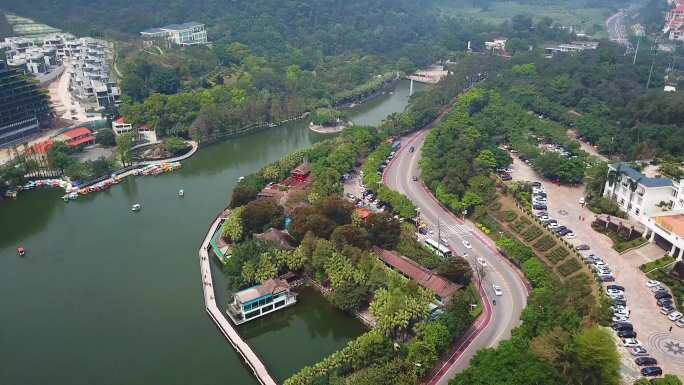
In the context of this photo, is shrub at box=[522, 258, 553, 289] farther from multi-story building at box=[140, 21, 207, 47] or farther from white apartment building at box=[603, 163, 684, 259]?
multi-story building at box=[140, 21, 207, 47]

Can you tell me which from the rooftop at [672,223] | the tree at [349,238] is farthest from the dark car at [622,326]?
the tree at [349,238]

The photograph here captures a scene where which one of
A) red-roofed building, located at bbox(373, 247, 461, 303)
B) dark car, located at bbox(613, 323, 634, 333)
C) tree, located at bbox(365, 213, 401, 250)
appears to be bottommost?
dark car, located at bbox(613, 323, 634, 333)

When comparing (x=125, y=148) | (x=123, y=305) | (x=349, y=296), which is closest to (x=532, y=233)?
(x=349, y=296)

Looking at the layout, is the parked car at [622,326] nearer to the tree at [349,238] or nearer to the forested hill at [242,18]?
the tree at [349,238]

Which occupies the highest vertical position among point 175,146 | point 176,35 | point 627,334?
point 176,35

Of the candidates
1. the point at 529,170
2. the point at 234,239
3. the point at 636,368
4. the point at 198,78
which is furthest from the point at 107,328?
the point at 198,78

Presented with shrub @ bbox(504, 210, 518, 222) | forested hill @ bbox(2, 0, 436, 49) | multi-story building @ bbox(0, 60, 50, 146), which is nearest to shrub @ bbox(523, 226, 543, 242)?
shrub @ bbox(504, 210, 518, 222)

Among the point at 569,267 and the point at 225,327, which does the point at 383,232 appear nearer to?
the point at 569,267
